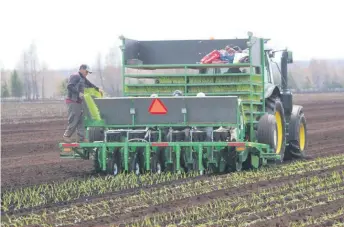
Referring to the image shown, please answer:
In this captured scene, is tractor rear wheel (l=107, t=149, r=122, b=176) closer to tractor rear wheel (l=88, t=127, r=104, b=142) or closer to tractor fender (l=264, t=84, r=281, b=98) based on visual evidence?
tractor rear wheel (l=88, t=127, r=104, b=142)

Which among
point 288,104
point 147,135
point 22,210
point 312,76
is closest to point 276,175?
point 147,135

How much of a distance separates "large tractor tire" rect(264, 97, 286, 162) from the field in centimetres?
45

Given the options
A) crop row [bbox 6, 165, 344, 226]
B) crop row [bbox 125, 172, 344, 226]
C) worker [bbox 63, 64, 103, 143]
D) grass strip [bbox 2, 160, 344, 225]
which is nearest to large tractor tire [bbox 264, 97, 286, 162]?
crop row [bbox 6, 165, 344, 226]

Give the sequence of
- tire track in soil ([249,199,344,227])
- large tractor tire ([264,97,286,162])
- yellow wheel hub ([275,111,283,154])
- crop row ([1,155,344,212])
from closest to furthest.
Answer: tire track in soil ([249,199,344,227])
crop row ([1,155,344,212])
large tractor tire ([264,97,286,162])
yellow wheel hub ([275,111,283,154])

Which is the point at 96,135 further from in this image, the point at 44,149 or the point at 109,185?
the point at 44,149

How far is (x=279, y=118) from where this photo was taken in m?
16.1

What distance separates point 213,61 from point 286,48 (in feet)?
7.64

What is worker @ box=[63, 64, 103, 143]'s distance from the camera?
14.4 metres

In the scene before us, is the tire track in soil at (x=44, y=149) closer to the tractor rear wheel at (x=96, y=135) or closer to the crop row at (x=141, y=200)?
the tractor rear wheel at (x=96, y=135)

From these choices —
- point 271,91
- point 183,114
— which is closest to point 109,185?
point 183,114

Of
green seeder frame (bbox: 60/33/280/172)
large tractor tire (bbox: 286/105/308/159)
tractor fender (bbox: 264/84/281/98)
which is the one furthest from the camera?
large tractor tire (bbox: 286/105/308/159)

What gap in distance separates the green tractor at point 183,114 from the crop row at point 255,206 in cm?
194

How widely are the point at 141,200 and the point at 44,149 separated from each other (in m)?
9.26

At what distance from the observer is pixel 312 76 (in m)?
171
